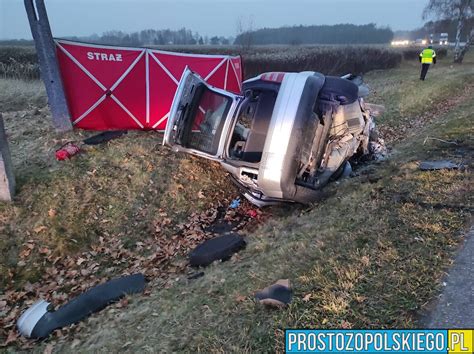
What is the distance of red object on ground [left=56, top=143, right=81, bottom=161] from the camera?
21.4ft

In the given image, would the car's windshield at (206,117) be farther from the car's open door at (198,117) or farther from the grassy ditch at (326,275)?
the grassy ditch at (326,275)

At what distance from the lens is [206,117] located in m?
5.88

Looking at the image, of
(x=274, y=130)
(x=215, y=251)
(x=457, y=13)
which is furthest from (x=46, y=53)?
(x=457, y=13)

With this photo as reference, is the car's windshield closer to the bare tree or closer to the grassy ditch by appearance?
the grassy ditch

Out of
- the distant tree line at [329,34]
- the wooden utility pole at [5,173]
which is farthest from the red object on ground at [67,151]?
the distant tree line at [329,34]

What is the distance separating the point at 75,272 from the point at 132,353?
7.41ft

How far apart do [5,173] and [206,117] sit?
2988 millimetres

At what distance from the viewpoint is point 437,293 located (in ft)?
9.01

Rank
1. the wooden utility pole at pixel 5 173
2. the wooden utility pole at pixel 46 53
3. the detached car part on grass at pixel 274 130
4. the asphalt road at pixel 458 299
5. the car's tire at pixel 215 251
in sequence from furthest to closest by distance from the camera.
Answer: the wooden utility pole at pixel 46 53 < the wooden utility pole at pixel 5 173 < the detached car part on grass at pixel 274 130 < the car's tire at pixel 215 251 < the asphalt road at pixel 458 299

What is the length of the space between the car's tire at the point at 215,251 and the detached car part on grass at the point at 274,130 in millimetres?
847

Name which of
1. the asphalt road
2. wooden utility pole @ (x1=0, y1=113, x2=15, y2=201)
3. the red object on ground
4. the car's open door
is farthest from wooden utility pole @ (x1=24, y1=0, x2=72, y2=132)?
the asphalt road

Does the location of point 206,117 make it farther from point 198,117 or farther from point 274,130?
point 274,130

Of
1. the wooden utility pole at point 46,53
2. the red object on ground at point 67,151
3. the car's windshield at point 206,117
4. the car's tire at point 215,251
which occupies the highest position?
the wooden utility pole at point 46,53

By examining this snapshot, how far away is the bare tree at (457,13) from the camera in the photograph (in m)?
29.5
